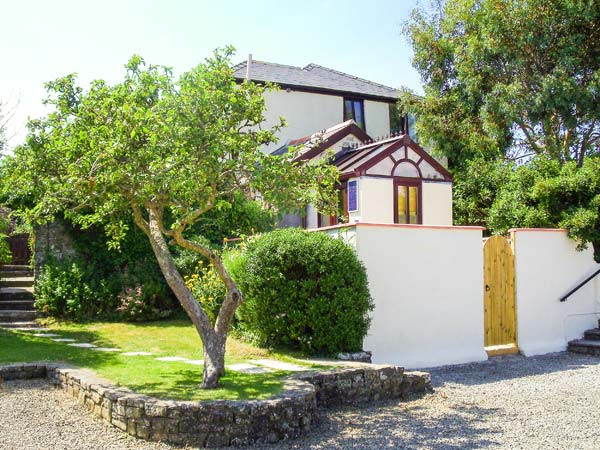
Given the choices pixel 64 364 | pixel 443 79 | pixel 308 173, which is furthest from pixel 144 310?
pixel 443 79

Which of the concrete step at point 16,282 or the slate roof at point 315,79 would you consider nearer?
the concrete step at point 16,282

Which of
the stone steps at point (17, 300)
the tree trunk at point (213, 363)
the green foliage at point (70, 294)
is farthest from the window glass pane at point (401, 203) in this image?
the tree trunk at point (213, 363)

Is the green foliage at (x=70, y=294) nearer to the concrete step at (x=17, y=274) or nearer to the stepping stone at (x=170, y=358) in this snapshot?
the concrete step at (x=17, y=274)

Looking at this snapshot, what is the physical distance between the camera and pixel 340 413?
728 centimetres

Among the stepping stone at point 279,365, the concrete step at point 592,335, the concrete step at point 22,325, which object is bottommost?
the concrete step at point 592,335

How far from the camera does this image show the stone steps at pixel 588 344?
39.2 ft

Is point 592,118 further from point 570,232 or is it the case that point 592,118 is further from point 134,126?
point 134,126

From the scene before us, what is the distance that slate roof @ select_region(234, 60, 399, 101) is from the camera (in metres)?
23.0

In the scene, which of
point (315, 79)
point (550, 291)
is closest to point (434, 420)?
point (550, 291)

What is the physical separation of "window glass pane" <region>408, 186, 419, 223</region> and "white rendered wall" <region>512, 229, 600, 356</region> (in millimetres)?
6676

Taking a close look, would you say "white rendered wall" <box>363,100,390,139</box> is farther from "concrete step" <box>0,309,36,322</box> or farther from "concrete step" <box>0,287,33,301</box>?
"concrete step" <box>0,309,36,322</box>

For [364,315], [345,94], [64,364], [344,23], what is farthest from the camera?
[345,94]

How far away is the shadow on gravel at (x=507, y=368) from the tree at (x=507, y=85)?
7238 mm

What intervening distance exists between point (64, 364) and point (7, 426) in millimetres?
2191
